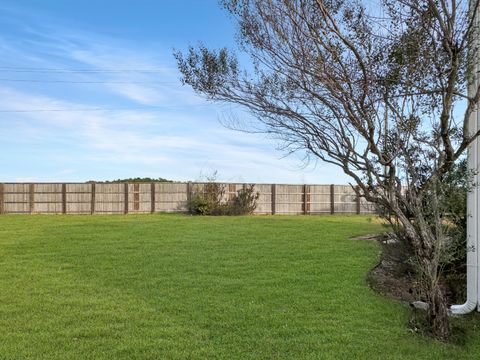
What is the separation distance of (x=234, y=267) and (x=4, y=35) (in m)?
9.24

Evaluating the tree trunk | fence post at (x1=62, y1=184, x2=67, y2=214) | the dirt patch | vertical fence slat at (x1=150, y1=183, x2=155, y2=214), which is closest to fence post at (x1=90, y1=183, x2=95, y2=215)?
fence post at (x1=62, y1=184, x2=67, y2=214)

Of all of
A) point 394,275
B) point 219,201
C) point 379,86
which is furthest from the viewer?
point 219,201

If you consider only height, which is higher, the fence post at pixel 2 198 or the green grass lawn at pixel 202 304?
the fence post at pixel 2 198

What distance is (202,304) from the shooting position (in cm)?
593

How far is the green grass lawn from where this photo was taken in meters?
4.55

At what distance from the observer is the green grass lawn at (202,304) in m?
4.55

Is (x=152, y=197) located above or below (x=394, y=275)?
above

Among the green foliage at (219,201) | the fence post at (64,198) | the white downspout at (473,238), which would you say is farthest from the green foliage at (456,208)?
the fence post at (64,198)

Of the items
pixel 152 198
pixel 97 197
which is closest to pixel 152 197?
pixel 152 198

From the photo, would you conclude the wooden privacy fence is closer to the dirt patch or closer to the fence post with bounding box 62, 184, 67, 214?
the fence post with bounding box 62, 184, 67, 214

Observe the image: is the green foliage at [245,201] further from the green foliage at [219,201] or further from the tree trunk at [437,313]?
the tree trunk at [437,313]

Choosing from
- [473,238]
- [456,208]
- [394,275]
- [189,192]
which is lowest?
[394,275]

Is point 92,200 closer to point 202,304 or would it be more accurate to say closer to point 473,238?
point 202,304

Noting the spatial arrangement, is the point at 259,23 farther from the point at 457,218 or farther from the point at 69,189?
the point at 69,189
